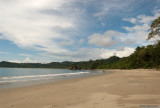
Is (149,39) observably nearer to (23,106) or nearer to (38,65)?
(23,106)

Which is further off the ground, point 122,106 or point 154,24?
point 154,24

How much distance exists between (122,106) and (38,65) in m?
205

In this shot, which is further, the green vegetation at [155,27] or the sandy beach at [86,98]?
the green vegetation at [155,27]

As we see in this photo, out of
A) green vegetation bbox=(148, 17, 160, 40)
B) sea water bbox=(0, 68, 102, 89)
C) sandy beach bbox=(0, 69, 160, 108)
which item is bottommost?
sea water bbox=(0, 68, 102, 89)

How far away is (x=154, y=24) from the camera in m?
19.4

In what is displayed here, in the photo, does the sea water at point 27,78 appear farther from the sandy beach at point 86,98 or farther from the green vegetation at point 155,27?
the green vegetation at point 155,27

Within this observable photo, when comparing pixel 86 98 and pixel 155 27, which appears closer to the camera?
pixel 86 98

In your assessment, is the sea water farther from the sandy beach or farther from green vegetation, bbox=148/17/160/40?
green vegetation, bbox=148/17/160/40

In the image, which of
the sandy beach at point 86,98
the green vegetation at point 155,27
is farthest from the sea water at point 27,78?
the green vegetation at point 155,27

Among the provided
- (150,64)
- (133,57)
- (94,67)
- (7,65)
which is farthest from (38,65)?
(150,64)

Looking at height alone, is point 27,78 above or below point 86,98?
below

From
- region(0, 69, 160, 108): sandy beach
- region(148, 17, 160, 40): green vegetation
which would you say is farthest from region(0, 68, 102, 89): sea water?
region(148, 17, 160, 40): green vegetation

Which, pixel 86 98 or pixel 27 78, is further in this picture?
pixel 27 78

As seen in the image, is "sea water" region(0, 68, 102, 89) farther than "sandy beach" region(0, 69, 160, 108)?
Yes
